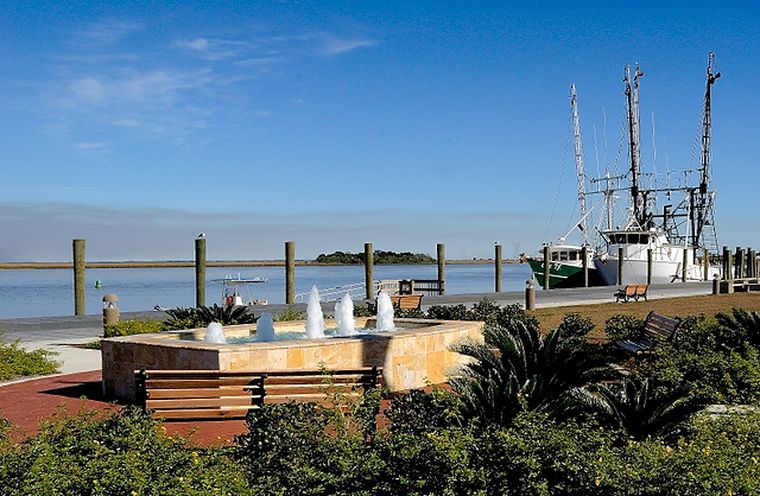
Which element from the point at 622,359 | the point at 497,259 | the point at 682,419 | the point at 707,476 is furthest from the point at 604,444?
the point at 497,259

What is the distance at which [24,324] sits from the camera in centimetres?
2383

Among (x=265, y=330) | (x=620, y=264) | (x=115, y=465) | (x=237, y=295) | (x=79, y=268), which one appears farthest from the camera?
(x=620, y=264)

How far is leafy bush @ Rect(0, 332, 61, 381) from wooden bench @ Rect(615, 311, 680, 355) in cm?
935

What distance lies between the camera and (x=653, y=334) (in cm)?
1491

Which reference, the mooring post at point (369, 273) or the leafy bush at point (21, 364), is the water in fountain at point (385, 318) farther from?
the mooring post at point (369, 273)

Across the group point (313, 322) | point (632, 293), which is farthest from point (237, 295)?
point (313, 322)

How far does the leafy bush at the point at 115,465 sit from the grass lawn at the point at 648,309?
14696 mm

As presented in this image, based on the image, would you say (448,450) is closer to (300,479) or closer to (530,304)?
(300,479)

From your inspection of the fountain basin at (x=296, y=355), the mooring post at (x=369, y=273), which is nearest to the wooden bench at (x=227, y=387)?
the fountain basin at (x=296, y=355)

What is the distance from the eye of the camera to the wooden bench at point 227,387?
31.4 feet

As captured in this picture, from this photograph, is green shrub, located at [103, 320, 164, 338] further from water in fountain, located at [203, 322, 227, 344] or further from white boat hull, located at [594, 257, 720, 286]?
white boat hull, located at [594, 257, 720, 286]

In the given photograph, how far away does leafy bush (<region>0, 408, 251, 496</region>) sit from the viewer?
5738mm

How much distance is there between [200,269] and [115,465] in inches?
1007

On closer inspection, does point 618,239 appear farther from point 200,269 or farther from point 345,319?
point 345,319
